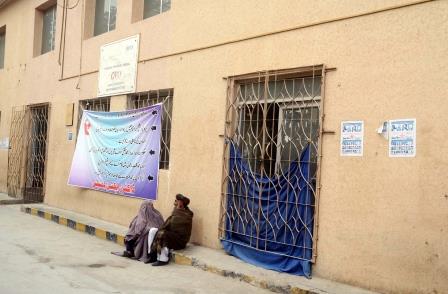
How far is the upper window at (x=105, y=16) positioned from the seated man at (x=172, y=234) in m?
4.87

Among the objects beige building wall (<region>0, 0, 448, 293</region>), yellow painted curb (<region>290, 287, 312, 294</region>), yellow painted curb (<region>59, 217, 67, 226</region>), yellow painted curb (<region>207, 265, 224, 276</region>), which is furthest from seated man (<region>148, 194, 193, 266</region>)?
yellow painted curb (<region>59, 217, 67, 226</region>)

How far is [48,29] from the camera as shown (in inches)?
481

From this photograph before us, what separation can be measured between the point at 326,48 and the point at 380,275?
2.49 meters

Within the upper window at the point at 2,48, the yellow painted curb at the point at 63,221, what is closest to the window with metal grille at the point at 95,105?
the yellow painted curb at the point at 63,221

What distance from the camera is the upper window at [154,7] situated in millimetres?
8173

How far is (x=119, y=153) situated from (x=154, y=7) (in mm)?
2719

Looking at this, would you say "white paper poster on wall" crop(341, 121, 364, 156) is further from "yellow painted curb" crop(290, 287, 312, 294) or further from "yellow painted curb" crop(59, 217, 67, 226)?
"yellow painted curb" crop(59, 217, 67, 226)

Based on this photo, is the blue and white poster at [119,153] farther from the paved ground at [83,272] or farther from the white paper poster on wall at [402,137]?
the white paper poster on wall at [402,137]

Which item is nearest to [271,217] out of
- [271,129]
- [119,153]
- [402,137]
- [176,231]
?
[271,129]

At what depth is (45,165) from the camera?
11.1m

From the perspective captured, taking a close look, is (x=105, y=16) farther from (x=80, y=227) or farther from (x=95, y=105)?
(x=80, y=227)

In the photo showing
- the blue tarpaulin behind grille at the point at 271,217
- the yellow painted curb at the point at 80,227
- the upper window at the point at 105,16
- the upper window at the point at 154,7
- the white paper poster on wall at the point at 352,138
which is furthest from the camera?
the upper window at the point at 105,16

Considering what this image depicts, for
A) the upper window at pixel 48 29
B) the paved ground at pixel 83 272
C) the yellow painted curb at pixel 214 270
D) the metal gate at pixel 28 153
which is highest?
the upper window at pixel 48 29

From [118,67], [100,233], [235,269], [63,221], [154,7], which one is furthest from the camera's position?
[63,221]
